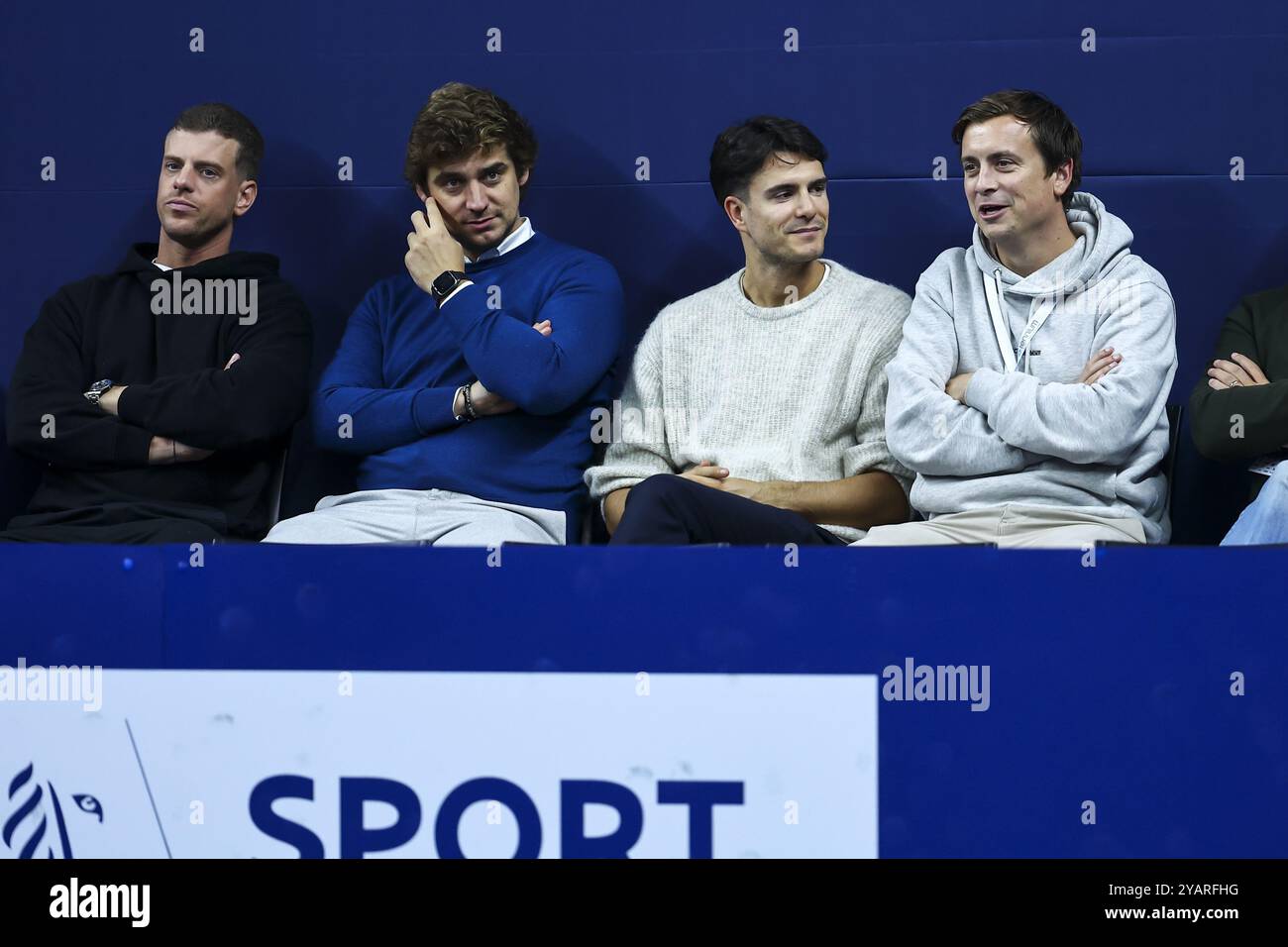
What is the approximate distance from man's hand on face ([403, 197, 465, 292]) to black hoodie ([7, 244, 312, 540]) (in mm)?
279

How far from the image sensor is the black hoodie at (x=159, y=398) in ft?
9.32

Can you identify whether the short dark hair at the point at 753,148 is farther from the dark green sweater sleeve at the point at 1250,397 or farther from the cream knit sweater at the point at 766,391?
the dark green sweater sleeve at the point at 1250,397

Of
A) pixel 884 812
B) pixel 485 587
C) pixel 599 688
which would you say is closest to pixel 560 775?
pixel 599 688

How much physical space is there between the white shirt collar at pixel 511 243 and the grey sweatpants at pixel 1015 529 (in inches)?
40.2

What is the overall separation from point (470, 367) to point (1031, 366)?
1110 mm

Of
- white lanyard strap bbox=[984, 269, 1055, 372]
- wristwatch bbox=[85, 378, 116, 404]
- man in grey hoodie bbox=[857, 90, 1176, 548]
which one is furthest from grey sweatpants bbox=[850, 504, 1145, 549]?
wristwatch bbox=[85, 378, 116, 404]

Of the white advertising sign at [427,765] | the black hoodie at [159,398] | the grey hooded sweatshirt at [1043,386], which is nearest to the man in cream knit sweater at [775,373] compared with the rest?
the grey hooded sweatshirt at [1043,386]

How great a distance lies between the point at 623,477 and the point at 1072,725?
1021 millimetres

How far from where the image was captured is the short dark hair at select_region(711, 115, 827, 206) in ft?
9.73

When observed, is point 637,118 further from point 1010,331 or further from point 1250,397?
point 1250,397

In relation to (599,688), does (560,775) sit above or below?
below

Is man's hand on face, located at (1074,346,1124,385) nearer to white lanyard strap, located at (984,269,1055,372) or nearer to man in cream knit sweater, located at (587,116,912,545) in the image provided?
white lanyard strap, located at (984,269,1055,372)

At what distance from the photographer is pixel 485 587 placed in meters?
2.35
